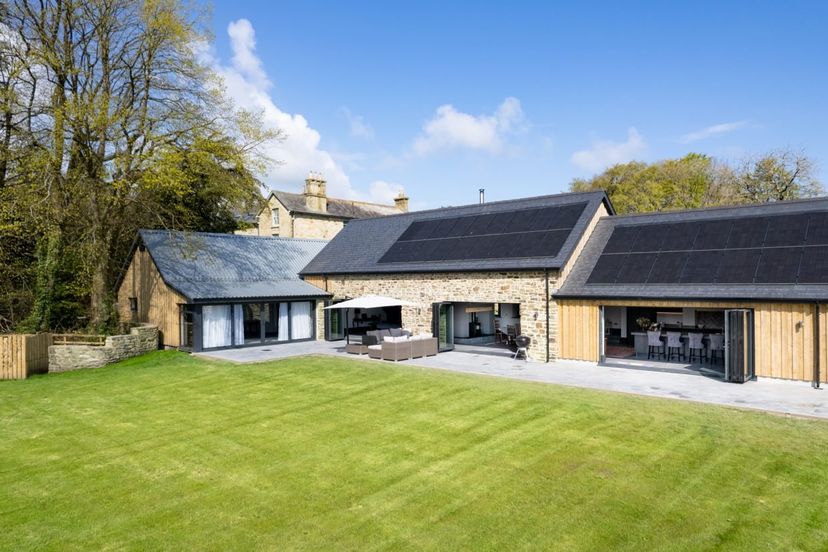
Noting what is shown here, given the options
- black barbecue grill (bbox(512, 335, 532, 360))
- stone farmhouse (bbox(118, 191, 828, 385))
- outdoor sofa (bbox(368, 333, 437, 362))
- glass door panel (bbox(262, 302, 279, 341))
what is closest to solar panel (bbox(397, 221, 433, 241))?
stone farmhouse (bbox(118, 191, 828, 385))

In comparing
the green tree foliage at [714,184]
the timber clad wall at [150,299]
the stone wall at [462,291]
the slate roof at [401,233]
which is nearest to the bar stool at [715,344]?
the stone wall at [462,291]

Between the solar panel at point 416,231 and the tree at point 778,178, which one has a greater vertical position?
the tree at point 778,178

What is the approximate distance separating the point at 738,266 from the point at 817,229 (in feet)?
8.72

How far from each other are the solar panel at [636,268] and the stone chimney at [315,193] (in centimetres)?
3362

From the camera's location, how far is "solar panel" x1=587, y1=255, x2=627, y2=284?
17809 millimetres

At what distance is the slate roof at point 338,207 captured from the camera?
45822mm

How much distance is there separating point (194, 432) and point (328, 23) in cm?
1474

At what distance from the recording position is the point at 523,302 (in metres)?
19.2

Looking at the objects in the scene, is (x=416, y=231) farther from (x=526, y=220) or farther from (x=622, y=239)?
(x=622, y=239)

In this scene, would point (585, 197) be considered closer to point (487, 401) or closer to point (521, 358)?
point (521, 358)

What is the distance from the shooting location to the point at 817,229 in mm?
15891

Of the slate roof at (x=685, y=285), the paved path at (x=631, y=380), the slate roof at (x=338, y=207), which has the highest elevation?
the slate roof at (x=338, y=207)

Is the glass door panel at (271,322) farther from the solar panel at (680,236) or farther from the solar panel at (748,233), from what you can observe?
the solar panel at (748,233)

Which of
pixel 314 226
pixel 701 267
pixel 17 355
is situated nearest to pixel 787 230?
pixel 701 267
